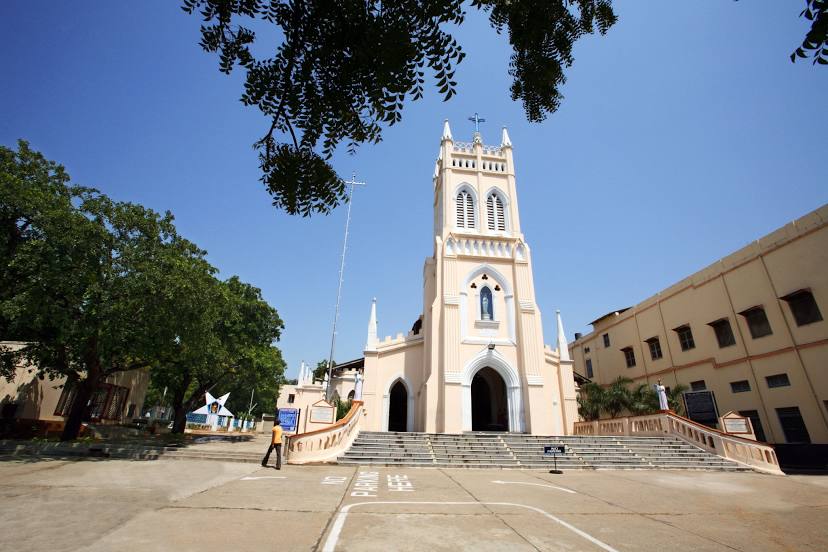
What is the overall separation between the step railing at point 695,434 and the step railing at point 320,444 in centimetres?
1307

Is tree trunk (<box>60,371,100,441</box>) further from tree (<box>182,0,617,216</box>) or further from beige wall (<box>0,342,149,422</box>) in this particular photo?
tree (<box>182,0,617,216</box>)

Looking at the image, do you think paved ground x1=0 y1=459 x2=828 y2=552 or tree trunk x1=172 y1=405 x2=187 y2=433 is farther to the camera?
tree trunk x1=172 y1=405 x2=187 y2=433

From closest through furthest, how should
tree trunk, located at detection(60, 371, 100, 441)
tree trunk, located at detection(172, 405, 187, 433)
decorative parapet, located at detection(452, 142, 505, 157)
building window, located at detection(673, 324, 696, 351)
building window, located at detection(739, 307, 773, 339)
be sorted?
tree trunk, located at detection(60, 371, 100, 441), building window, located at detection(739, 307, 773, 339), building window, located at detection(673, 324, 696, 351), tree trunk, located at detection(172, 405, 187, 433), decorative parapet, located at detection(452, 142, 505, 157)

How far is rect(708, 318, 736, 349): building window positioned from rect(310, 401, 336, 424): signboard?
66.4 feet

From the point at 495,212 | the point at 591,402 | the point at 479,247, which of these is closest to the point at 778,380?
the point at 591,402

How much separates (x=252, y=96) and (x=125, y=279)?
41.2ft

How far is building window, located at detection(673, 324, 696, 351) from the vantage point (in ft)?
71.4

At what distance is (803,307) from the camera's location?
16.2 metres

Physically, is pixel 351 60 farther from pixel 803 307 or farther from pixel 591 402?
pixel 591 402

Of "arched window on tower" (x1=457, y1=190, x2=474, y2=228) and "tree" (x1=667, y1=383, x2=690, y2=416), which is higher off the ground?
"arched window on tower" (x1=457, y1=190, x2=474, y2=228)

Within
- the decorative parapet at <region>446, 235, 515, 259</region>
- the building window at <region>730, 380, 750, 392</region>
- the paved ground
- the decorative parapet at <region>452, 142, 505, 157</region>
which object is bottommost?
the paved ground

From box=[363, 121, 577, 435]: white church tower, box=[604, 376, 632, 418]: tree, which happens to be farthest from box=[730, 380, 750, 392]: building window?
box=[363, 121, 577, 435]: white church tower

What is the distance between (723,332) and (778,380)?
3402mm

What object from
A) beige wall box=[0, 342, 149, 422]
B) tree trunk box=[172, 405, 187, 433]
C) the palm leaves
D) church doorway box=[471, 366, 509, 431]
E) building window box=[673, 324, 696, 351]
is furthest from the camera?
tree trunk box=[172, 405, 187, 433]
